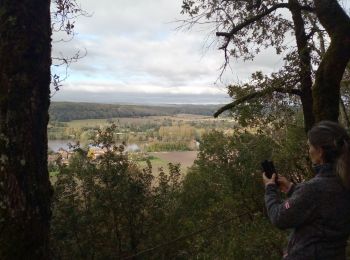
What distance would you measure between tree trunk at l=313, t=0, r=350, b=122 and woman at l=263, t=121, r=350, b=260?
3279 mm

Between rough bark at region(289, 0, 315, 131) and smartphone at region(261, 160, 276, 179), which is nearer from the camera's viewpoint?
smartphone at region(261, 160, 276, 179)

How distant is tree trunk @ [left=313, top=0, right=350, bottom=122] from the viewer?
5.25 metres

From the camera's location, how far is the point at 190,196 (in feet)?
83.5

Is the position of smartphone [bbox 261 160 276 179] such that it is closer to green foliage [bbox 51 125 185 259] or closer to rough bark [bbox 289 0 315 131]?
rough bark [bbox 289 0 315 131]

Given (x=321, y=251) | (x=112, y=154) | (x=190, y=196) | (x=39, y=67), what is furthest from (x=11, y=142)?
(x=190, y=196)

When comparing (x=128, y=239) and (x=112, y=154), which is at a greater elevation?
(x=112, y=154)

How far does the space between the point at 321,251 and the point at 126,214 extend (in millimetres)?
12927

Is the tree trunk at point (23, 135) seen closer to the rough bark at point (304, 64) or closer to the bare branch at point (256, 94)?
the bare branch at point (256, 94)

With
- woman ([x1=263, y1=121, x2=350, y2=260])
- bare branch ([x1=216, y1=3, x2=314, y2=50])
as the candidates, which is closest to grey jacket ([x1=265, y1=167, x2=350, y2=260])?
woman ([x1=263, y1=121, x2=350, y2=260])

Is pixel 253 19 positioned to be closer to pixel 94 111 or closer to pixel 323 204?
pixel 323 204

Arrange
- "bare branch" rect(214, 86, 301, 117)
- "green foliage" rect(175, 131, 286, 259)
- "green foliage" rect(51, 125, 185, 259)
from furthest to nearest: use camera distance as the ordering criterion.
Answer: "green foliage" rect(51, 125, 185, 259) < "green foliage" rect(175, 131, 286, 259) < "bare branch" rect(214, 86, 301, 117)

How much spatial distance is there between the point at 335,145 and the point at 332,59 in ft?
11.1

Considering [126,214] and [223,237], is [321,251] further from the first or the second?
[126,214]

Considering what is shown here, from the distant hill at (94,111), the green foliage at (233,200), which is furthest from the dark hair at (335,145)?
the distant hill at (94,111)
